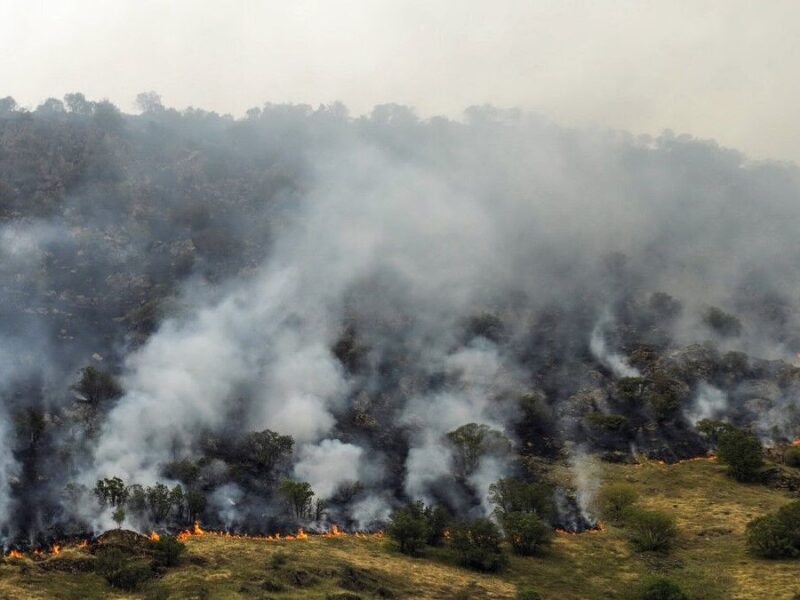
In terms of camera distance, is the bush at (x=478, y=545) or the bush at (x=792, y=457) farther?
the bush at (x=792, y=457)

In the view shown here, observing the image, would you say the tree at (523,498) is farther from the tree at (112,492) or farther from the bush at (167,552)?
the tree at (112,492)

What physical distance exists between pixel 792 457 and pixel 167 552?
84.6 metres

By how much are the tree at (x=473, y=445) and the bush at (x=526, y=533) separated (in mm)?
20399

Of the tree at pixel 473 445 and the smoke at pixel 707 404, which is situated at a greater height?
the smoke at pixel 707 404

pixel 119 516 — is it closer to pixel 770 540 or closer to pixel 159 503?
pixel 159 503

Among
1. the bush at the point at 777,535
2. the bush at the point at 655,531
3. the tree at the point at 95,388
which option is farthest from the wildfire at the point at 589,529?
the tree at the point at 95,388

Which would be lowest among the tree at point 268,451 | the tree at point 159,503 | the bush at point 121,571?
the bush at point 121,571

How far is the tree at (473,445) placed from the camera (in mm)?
93625

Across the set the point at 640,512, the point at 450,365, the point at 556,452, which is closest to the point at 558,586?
the point at 640,512

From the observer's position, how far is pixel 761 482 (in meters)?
89.6

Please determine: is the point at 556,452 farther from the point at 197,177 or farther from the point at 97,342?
the point at 197,177

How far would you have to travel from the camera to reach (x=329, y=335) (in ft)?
427

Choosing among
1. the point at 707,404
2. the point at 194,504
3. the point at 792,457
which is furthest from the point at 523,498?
the point at 707,404

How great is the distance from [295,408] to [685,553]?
57.8 m
